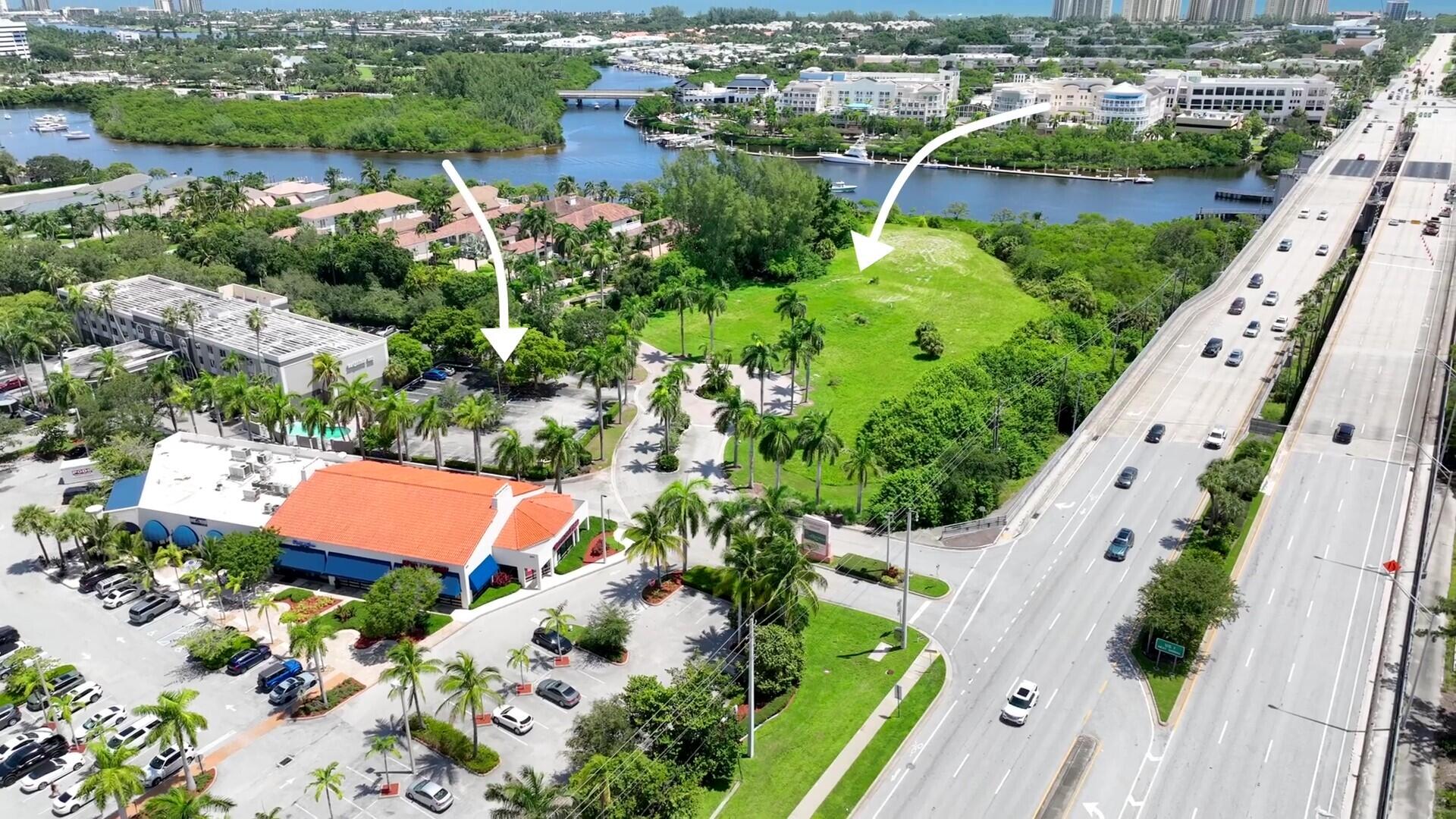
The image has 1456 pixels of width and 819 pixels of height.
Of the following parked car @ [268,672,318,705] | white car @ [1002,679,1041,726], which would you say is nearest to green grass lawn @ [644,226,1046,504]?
white car @ [1002,679,1041,726]

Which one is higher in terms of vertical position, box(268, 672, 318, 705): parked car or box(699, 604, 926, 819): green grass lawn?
box(268, 672, 318, 705): parked car

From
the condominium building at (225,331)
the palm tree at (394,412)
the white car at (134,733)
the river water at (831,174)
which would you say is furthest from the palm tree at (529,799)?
the river water at (831,174)

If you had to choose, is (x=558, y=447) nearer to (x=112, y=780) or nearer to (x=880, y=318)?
(x=112, y=780)

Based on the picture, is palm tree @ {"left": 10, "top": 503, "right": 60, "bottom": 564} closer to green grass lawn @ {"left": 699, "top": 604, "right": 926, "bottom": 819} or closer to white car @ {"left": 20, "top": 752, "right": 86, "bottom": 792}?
white car @ {"left": 20, "top": 752, "right": 86, "bottom": 792}

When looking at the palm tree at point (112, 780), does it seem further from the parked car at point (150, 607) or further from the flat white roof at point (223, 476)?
the flat white roof at point (223, 476)

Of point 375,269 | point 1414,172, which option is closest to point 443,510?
point 375,269

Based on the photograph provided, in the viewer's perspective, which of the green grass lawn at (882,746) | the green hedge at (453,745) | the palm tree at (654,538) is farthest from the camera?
the palm tree at (654,538)
